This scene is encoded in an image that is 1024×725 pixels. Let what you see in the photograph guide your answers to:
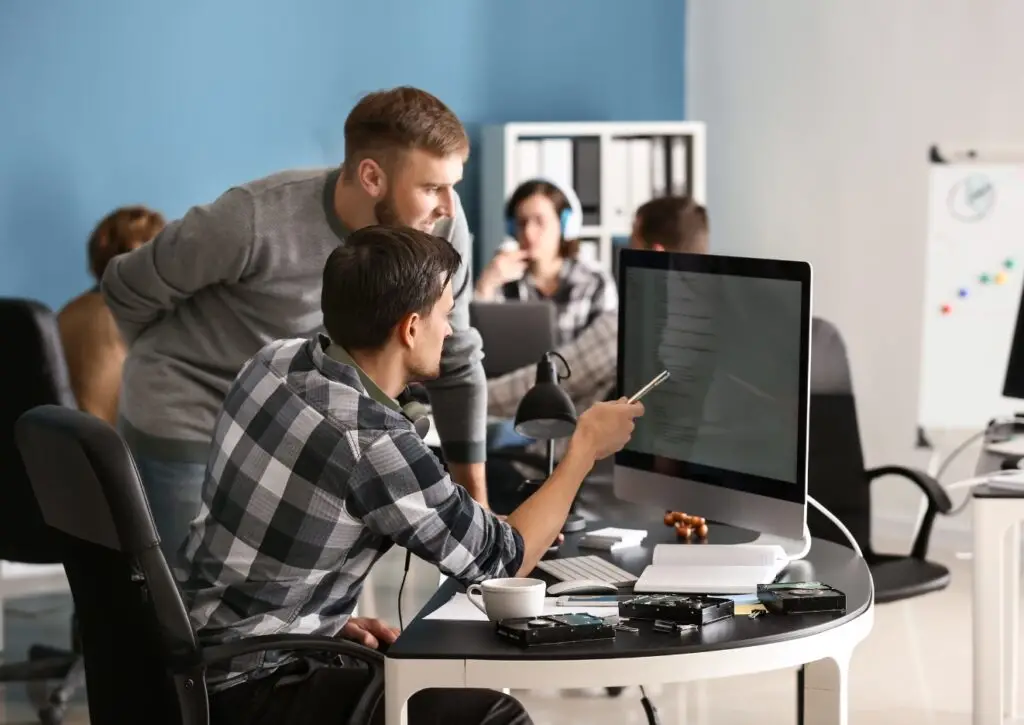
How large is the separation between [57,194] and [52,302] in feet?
1.15

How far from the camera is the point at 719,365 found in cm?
239

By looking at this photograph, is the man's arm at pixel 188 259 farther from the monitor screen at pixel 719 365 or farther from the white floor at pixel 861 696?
the white floor at pixel 861 696

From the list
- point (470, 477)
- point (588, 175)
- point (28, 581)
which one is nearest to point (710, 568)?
point (470, 477)

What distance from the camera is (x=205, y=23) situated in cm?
528

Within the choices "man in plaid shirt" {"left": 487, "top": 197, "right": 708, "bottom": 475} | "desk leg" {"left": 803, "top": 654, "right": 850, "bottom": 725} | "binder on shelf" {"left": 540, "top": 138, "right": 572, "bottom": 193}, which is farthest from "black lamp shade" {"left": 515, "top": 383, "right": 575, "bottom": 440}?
"binder on shelf" {"left": 540, "top": 138, "right": 572, "bottom": 193}

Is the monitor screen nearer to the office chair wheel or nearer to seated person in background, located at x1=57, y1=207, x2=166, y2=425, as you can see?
the office chair wheel

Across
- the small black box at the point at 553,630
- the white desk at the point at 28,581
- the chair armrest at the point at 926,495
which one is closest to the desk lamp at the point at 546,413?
the small black box at the point at 553,630

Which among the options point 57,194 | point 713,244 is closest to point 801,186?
point 713,244

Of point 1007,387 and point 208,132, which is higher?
point 208,132

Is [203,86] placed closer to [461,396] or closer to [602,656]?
[461,396]

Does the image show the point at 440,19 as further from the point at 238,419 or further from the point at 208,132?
the point at 238,419

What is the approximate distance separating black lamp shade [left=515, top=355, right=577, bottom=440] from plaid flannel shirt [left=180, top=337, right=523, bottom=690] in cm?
39

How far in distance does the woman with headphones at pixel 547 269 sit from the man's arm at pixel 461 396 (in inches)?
113

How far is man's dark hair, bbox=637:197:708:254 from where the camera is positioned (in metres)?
3.74
